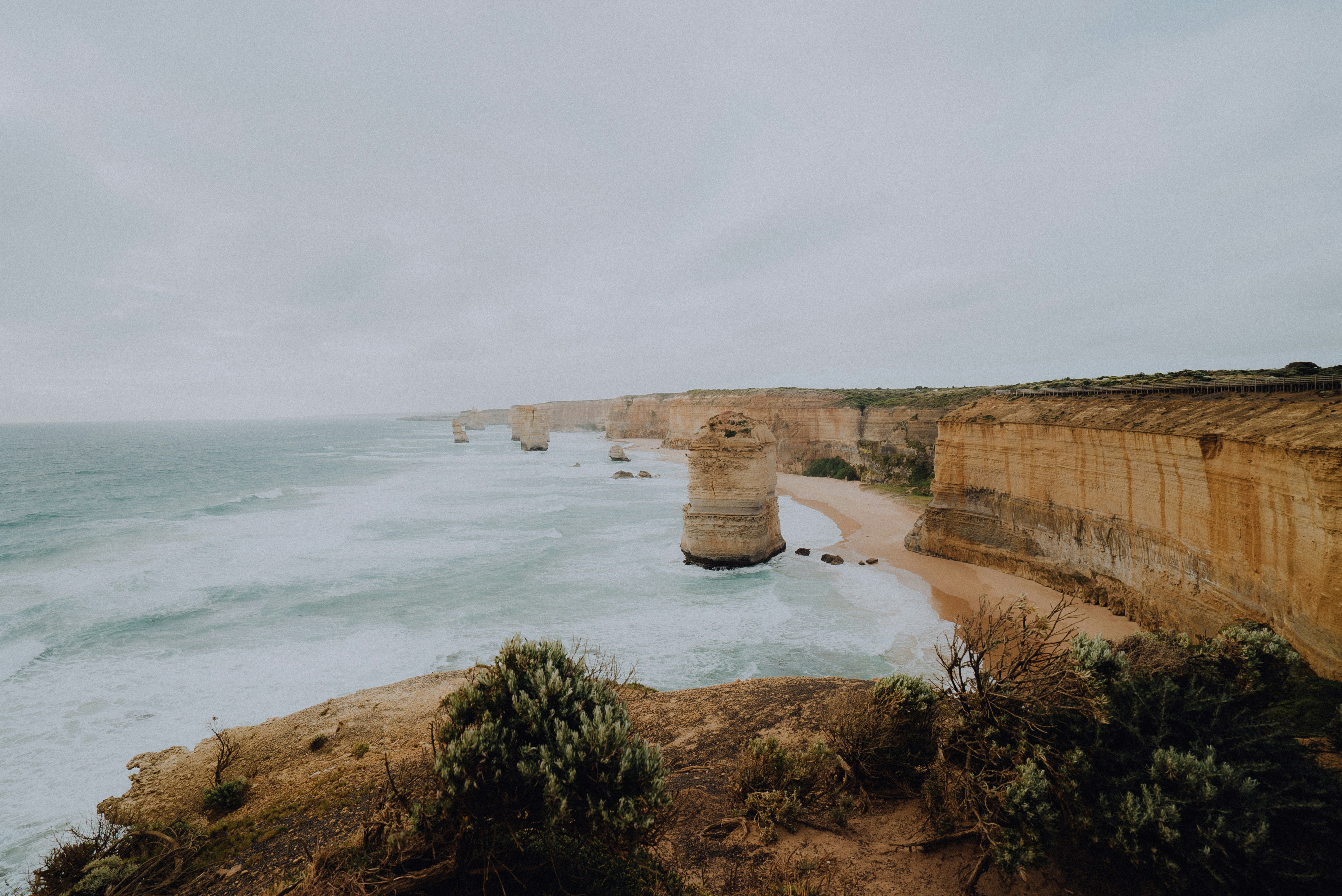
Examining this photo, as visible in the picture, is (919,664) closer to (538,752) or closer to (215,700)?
(538,752)

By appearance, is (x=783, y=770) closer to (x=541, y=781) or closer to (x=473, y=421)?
(x=541, y=781)

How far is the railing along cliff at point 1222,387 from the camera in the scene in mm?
11211

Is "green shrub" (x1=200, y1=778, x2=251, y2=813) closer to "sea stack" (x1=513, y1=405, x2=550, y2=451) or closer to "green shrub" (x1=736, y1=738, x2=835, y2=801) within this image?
"green shrub" (x1=736, y1=738, x2=835, y2=801)

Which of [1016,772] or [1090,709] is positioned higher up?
[1090,709]

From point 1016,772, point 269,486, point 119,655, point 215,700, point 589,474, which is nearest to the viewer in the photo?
point 1016,772

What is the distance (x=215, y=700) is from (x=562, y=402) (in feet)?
438

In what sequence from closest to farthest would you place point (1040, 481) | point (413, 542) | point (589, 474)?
point (1040, 481)
point (413, 542)
point (589, 474)

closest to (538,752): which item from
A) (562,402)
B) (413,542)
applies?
(413,542)

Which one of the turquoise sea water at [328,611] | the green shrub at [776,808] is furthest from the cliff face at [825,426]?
the green shrub at [776,808]

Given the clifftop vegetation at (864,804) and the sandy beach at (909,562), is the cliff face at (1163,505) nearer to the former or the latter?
the sandy beach at (909,562)

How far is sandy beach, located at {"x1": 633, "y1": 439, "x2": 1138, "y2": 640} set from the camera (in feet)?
49.4

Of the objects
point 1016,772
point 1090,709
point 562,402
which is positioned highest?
point 562,402

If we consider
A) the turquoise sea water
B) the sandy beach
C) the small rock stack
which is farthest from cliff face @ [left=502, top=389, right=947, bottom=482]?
the small rock stack

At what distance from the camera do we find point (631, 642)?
15.4 meters
